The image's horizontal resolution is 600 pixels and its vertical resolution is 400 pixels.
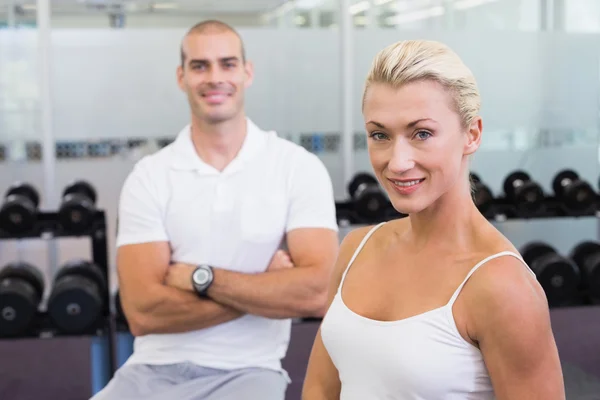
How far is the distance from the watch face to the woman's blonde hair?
879 millimetres

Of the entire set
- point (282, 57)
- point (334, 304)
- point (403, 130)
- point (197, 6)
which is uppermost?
point (197, 6)

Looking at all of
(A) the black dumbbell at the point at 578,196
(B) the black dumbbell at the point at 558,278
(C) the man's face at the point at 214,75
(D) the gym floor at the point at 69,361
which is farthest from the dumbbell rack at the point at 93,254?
(A) the black dumbbell at the point at 578,196

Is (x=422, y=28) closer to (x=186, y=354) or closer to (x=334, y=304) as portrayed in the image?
(x=186, y=354)

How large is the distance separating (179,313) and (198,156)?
0.39 m

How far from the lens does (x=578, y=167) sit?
4.91 meters

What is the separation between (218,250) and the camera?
6.08ft

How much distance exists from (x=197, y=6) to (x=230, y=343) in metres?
3.33

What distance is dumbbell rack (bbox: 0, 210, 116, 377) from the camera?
3086mm

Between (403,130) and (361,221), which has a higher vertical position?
(403,130)

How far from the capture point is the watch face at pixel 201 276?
5.86ft

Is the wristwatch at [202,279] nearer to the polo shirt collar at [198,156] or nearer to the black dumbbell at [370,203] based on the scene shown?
the polo shirt collar at [198,156]

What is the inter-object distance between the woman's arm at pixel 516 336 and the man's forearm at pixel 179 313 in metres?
0.91

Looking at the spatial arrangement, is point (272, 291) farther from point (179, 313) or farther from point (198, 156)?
point (198, 156)

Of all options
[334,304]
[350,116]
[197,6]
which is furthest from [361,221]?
[334,304]
